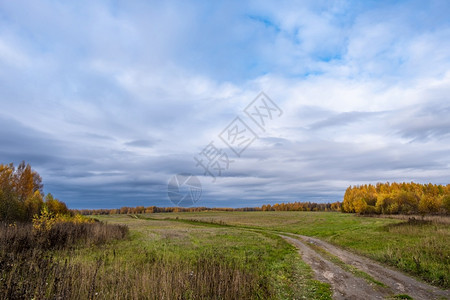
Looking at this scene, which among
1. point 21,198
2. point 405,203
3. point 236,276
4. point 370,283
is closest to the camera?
point 236,276

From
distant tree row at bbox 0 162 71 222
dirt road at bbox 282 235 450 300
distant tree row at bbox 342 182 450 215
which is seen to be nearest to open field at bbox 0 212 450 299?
dirt road at bbox 282 235 450 300

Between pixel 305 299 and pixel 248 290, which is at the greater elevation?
pixel 248 290

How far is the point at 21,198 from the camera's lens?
188 ft

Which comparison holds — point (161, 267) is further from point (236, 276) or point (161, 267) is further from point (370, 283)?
point (370, 283)

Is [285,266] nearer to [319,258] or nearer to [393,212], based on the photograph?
[319,258]

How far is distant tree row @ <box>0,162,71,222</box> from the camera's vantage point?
3966 centimetres

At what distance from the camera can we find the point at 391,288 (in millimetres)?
11484

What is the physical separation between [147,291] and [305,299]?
6.31 m

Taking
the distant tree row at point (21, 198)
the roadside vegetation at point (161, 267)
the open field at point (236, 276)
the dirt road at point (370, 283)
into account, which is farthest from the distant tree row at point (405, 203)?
the distant tree row at point (21, 198)

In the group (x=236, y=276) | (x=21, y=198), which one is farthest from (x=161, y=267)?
(x=21, y=198)

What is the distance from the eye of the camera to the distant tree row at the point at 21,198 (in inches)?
1561

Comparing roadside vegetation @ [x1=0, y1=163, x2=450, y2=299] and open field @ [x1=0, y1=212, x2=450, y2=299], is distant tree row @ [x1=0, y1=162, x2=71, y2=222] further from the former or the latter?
open field @ [x1=0, y1=212, x2=450, y2=299]

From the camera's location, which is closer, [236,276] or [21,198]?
[236,276]

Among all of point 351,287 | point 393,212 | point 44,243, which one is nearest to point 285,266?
point 351,287
